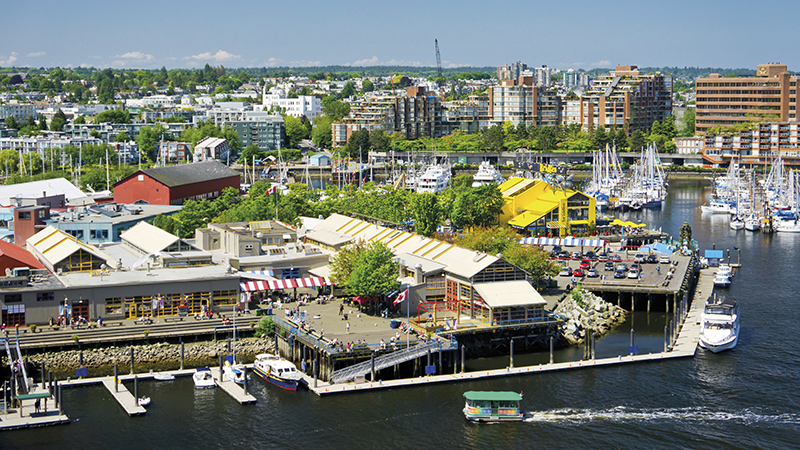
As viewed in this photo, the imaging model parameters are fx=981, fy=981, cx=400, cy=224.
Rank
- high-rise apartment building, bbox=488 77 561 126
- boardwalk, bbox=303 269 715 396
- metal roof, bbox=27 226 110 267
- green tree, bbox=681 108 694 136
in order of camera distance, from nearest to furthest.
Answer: boardwalk, bbox=303 269 715 396, metal roof, bbox=27 226 110 267, green tree, bbox=681 108 694 136, high-rise apartment building, bbox=488 77 561 126

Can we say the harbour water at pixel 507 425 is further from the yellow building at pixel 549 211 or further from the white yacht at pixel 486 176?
the white yacht at pixel 486 176

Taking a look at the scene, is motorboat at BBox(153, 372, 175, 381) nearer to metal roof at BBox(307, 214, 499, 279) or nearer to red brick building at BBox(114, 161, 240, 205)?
metal roof at BBox(307, 214, 499, 279)

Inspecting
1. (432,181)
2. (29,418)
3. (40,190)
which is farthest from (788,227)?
(29,418)

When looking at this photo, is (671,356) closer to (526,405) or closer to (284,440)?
(526,405)

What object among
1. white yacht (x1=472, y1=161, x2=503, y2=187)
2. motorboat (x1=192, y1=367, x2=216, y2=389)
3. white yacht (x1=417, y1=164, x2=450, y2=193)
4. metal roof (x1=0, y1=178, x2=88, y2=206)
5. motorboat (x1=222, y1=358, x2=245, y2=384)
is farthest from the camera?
white yacht (x1=472, y1=161, x2=503, y2=187)

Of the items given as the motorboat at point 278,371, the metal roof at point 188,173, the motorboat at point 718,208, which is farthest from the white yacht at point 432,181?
the motorboat at point 278,371

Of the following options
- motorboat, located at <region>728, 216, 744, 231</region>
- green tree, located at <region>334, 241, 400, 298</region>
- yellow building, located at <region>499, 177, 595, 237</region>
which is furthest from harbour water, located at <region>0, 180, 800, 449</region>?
motorboat, located at <region>728, 216, 744, 231</region>

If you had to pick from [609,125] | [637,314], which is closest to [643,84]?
[609,125]

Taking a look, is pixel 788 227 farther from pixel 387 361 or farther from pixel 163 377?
pixel 163 377

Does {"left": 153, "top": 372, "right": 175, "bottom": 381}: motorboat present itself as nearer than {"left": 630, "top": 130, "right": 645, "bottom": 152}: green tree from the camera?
Yes
